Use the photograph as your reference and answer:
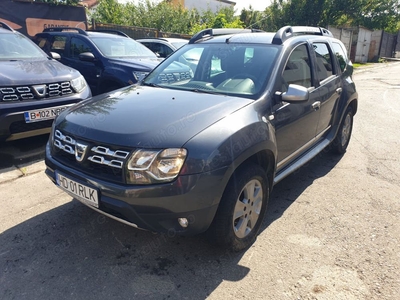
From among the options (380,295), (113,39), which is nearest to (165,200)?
(380,295)

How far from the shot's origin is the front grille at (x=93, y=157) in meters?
2.20

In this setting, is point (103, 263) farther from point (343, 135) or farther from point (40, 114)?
point (343, 135)

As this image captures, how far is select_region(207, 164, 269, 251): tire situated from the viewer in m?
2.36

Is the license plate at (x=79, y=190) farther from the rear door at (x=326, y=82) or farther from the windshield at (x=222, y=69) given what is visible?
the rear door at (x=326, y=82)

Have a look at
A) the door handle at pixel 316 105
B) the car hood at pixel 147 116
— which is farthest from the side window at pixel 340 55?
the car hood at pixel 147 116

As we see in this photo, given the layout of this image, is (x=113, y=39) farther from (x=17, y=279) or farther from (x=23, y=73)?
(x=17, y=279)

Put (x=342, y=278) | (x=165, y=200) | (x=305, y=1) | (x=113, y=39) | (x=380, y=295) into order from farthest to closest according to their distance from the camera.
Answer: (x=305, y=1), (x=113, y=39), (x=342, y=278), (x=380, y=295), (x=165, y=200)

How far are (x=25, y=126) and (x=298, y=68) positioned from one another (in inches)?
134

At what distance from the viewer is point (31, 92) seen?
4277mm

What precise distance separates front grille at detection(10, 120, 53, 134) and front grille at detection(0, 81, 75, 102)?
0.31 metres

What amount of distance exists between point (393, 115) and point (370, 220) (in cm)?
546

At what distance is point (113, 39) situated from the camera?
7.11 m

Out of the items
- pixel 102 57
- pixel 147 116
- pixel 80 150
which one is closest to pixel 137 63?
pixel 102 57

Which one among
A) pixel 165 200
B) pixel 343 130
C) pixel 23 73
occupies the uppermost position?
pixel 23 73
